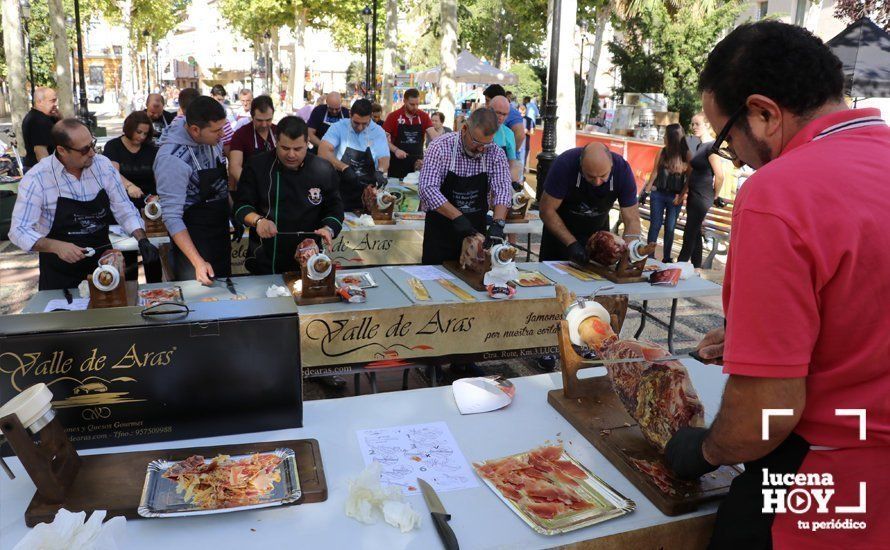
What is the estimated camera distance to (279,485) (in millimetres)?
1684

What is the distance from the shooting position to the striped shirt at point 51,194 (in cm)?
348

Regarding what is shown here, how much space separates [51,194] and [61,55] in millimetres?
13109

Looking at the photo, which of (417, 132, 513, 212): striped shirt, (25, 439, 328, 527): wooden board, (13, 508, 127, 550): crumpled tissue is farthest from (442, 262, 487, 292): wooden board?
(13, 508, 127, 550): crumpled tissue

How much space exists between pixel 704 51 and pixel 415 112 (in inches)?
552

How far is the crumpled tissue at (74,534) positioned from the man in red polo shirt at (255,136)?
433 centimetres

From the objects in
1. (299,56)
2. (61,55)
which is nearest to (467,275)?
(61,55)

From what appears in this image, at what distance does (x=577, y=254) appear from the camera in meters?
4.29

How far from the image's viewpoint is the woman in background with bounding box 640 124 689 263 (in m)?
7.48

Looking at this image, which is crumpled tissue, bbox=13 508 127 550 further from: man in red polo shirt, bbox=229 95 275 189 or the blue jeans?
the blue jeans

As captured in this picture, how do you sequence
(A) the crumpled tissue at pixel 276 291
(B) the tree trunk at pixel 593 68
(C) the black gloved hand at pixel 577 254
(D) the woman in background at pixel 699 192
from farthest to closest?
(B) the tree trunk at pixel 593 68 → (D) the woman in background at pixel 699 192 → (C) the black gloved hand at pixel 577 254 → (A) the crumpled tissue at pixel 276 291

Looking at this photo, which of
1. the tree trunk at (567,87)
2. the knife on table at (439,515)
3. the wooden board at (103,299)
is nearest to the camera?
the knife on table at (439,515)

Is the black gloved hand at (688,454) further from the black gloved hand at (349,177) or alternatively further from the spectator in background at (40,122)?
the spectator in background at (40,122)

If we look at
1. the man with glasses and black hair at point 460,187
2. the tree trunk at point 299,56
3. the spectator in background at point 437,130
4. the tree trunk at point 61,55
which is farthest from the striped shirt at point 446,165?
the tree trunk at point 299,56

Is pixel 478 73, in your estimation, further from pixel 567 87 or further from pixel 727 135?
pixel 727 135
